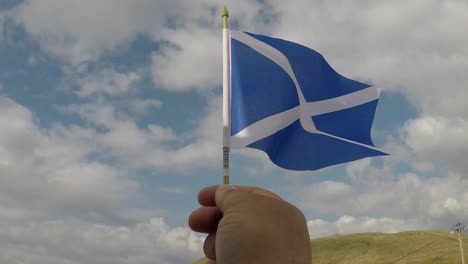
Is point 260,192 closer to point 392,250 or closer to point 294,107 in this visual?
point 294,107

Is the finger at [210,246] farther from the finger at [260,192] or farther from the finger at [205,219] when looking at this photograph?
the finger at [260,192]

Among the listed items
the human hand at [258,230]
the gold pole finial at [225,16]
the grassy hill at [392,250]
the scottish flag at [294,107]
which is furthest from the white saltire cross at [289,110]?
the grassy hill at [392,250]

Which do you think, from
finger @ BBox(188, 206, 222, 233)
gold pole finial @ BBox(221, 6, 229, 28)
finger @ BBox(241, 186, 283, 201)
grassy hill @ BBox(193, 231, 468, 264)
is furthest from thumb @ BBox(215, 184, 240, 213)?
grassy hill @ BBox(193, 231, 468, 264)

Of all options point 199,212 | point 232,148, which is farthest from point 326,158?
point 199,212

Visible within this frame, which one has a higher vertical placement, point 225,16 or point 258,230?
point 225,16

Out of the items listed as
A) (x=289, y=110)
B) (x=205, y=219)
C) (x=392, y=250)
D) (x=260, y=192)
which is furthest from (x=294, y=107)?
(x=392, y=250)

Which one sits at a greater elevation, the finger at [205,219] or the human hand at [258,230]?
the finger at [205,219]
